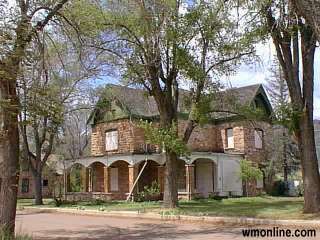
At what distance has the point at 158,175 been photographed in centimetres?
3612

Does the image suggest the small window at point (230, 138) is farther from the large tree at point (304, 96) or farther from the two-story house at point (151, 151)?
the large tree at point (304, 96)

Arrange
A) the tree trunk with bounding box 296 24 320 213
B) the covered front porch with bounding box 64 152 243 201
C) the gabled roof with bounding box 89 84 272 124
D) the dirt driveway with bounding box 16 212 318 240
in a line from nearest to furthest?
the dirt driveway with bounding box 16 212 318 240
the tree trunk with bounding box 296 24 320 213
the covered front porch with bounding box 64 152 243 201
the gabled roof with bounding box 89 84 272 124

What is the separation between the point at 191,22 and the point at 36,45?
400 inches

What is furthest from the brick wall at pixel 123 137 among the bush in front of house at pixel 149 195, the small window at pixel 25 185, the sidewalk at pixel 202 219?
the small window at pixel 25 185

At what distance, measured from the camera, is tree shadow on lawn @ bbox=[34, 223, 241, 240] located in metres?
15.1

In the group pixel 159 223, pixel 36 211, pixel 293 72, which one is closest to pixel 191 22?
pixel 293 72

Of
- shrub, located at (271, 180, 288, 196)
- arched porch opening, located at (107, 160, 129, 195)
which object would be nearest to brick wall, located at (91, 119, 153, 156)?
arched porch opening, located at (107, 160, 129, 195)

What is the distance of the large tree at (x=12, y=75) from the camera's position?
34.3 feet

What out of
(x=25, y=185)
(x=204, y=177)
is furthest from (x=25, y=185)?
(x=204, y=177)

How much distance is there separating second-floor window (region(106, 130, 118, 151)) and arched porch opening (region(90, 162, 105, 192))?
2.26 metres

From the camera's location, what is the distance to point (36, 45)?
41.4 ft

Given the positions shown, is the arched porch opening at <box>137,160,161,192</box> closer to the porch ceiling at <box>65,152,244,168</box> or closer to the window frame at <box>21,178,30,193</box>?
the porch ceiling at <box>65,152,244,168</box>

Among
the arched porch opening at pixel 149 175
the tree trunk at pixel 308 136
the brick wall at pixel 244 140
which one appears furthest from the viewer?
the brick wall at pixel 244 140

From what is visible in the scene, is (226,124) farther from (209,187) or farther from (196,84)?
(196,84)
